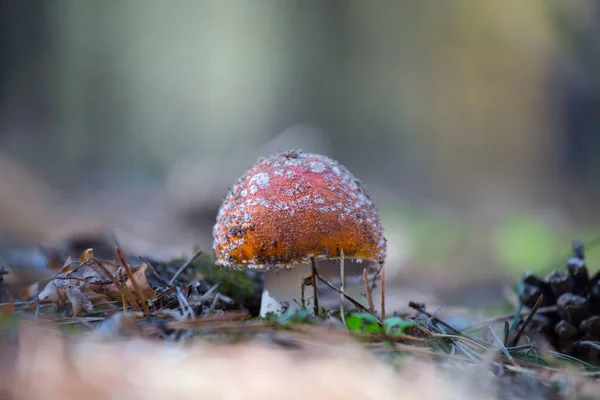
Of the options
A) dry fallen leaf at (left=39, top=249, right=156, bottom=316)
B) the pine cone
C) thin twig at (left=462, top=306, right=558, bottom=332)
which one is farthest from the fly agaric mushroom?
the pine cone

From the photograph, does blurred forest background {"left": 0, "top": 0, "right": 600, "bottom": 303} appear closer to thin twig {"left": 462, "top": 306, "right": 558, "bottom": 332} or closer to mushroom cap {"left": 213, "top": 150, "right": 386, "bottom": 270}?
thin twig {"left": 462, "top": 306, "right": 558, "bottom": 332}

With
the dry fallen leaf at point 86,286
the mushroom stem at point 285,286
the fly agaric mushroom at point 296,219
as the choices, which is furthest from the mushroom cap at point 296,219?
the dry fallen leaf at point 86,286

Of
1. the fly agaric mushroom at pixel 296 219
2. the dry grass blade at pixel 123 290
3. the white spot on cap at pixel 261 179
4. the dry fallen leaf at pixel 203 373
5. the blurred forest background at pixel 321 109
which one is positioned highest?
the blurred forest background at pixel 321 109

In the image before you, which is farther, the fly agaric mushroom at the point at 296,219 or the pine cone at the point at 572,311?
the pine cone at the point at 572,311

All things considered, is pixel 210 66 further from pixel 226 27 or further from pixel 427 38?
pixel 427 38

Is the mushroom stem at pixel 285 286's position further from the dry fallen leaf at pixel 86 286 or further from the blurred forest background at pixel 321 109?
the blurred forest background at pixel 321 109

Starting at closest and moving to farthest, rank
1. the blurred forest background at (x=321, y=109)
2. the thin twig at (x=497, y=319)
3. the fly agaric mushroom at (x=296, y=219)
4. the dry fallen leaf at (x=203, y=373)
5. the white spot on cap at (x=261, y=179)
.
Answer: the dry fallen leaf at (x=203, y=373)
the fly agaric mushroom at (x=296, y=219)
the white spot on cap at (x=261, y=179)
the thin twig at (x=497, y=319)
the blurred forest background at (x=321, y=109)

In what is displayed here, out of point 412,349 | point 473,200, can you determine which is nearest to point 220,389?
point 412,349
